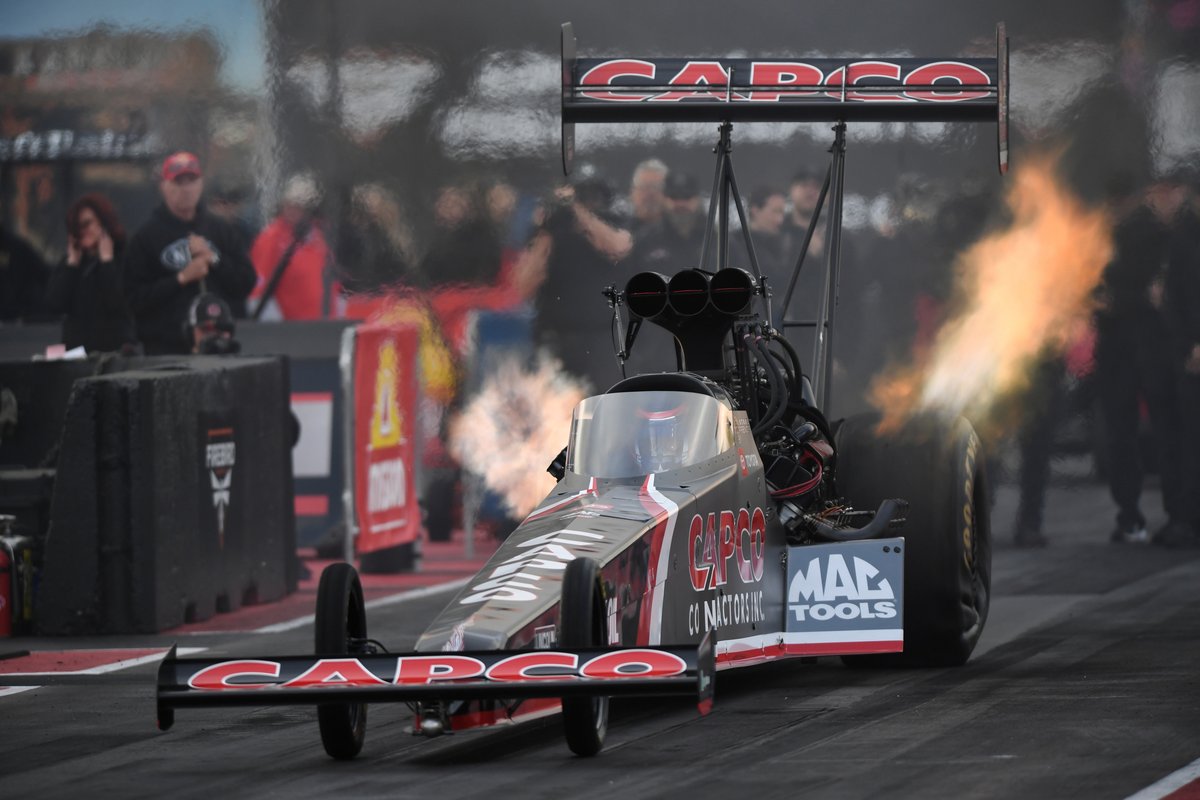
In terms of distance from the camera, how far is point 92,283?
17.5m

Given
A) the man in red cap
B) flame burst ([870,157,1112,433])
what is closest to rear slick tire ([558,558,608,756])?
flame burst ([870,157,1112,433])

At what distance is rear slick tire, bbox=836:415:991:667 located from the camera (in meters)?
9.88

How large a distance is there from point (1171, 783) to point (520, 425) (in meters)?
10.8

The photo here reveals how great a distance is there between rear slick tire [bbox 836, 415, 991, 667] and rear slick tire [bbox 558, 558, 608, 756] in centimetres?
314

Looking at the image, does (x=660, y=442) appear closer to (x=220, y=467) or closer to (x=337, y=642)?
(x=337, y=642)

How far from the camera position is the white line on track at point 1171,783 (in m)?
6.35

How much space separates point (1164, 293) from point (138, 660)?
9.17 m

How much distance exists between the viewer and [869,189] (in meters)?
16.6

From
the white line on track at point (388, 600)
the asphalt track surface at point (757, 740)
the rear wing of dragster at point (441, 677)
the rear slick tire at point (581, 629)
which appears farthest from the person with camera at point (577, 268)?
the rear wing of dragster at point (441, 677)

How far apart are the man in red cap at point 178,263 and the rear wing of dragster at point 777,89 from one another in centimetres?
714

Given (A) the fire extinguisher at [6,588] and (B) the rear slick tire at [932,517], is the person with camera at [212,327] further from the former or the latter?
(B) the rear slick tire at [932,517]

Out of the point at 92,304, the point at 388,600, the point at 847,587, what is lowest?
the point at 388,600

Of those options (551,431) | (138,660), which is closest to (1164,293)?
(551,431)

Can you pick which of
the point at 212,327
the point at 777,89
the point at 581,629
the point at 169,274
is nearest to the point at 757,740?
the point at 581,629
